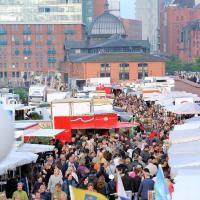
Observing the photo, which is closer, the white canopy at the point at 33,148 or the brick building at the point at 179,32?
the white canopy at the point at 33,148

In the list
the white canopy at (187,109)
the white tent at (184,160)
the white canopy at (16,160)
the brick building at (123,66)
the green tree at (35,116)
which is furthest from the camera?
the brick building at (123,66)

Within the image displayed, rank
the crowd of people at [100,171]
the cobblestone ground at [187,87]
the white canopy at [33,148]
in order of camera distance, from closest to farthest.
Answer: the crowd of people at [100,171] < the white canopy at [33,148] < the cobblestone ground at [187,87]

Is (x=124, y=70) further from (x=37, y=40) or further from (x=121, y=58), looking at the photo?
(x=37, y=40)

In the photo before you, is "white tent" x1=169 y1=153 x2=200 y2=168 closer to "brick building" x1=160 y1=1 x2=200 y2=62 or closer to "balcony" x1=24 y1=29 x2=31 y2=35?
"balcony" x1=24 y1=29 x2=31 y2=35

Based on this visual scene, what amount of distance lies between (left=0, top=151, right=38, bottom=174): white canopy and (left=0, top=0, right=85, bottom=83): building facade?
113522 millimetres

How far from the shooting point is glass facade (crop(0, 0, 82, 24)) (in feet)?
429

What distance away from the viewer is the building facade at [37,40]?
130 m

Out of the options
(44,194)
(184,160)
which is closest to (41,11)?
(44,194)

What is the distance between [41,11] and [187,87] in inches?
2815

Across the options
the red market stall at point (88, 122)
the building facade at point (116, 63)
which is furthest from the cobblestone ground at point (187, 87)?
the red market stall at point (88, 122)

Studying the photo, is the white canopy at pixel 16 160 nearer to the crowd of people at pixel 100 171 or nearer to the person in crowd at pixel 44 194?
the crowd of people at pixel 100 171

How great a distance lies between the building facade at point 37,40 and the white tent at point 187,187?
121155 millimetres

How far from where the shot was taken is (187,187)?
7762 millimetres

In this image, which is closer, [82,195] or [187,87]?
[82,195]
